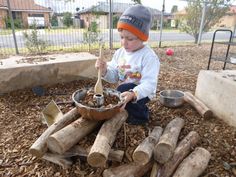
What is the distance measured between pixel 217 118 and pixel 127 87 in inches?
45.8

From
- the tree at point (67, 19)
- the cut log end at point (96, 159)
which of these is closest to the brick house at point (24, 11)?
the tree at point (67, 19)

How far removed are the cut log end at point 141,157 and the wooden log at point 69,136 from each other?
1.42 feet

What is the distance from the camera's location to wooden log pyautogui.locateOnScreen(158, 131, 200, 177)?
1.54 metres

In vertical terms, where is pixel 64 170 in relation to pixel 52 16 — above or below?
below

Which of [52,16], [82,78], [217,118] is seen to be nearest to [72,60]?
[82,78]

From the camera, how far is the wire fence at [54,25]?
5.90 m

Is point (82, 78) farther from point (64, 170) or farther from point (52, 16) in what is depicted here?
point (52, 16)

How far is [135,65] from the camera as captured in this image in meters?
2.15

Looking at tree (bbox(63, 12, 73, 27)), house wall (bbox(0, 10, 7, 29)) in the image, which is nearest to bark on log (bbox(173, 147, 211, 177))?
house wall (bbox(0, 10, 7, 29))

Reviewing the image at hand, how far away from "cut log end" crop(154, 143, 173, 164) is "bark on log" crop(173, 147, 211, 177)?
14cm

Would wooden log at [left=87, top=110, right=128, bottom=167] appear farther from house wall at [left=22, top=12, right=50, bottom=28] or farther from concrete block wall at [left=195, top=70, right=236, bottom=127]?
house wall at [left=22, top=12, right=50, bottom=28]

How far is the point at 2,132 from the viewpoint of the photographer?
218 cm

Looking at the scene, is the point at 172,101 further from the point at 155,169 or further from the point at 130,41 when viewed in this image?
the point at 155,169

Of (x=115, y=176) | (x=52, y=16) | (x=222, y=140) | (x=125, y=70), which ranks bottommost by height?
(x=222, y=140)
